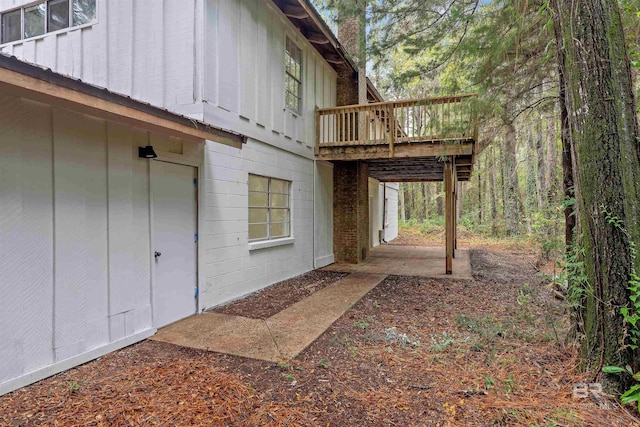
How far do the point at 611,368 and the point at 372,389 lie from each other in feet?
6.51

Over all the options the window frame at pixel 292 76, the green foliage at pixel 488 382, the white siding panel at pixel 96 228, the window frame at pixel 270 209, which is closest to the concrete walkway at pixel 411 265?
the window frame at pixel 270 209

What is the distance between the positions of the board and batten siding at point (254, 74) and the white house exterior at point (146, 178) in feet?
0.11

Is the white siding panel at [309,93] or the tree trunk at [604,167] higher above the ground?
the white siding panel at [309,93]

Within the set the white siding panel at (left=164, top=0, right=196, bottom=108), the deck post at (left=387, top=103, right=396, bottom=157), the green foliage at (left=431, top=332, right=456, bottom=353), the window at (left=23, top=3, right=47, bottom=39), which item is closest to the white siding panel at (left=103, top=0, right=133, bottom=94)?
the white siding panel at (left=164, top=0, right=196, bottom=108)

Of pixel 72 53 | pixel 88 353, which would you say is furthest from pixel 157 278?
pixel 72 53

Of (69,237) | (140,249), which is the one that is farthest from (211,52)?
(69,237)

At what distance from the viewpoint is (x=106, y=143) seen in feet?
13.1

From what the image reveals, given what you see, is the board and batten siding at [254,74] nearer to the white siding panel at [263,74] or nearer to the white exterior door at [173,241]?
the white siding panel at [263,74]

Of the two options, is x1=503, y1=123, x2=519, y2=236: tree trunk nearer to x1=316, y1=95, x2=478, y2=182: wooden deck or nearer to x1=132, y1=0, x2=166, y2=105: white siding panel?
x1=316, y1=95, x2=478, y2=182: wooden deck

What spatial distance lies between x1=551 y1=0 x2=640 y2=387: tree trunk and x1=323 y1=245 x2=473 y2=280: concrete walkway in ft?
17.8

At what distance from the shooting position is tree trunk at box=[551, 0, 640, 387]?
297 cm

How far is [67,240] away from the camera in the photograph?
359cm

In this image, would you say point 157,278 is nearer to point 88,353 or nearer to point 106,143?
point 88,353

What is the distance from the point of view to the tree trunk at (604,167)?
117 inches
